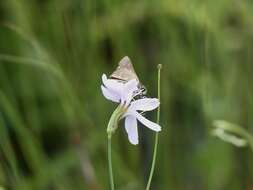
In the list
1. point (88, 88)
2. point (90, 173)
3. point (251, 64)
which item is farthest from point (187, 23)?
point (90, 173)

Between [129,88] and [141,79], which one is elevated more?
[129,88]

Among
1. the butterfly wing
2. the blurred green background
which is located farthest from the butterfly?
the blurred green background

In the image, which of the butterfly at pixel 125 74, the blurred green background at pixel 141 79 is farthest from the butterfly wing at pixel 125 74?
the blurred green background at pixel 141 79

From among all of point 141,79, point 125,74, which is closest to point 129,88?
point 125,74

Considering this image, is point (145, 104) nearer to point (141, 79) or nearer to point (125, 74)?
point (125, 74)

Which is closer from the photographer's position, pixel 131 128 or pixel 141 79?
pixel 131 128

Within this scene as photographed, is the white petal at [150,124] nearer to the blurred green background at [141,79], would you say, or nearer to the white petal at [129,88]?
the white petal at [129,88]

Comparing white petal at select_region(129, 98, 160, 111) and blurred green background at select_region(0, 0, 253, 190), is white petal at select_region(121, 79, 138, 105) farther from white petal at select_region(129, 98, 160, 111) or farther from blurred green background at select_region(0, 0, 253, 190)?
blurred green background at select_region(0, 0, 253, 190)
